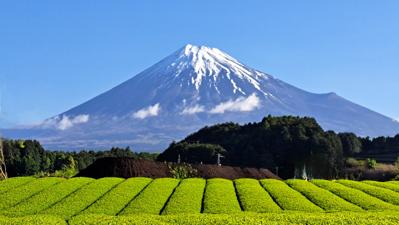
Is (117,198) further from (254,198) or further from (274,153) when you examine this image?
(274,153)

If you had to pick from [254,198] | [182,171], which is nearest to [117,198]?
[254,198]

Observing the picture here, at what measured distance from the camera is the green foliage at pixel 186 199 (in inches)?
774

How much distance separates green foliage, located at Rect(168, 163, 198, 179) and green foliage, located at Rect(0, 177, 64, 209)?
896cm

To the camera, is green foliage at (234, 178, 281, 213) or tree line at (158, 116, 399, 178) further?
tree line at (158, 116, 399, 178)

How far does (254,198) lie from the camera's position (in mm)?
→ 22219

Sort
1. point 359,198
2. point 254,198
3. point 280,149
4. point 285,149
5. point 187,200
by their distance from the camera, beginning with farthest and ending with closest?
point 280,149, point 285,149, point 359,198, point 254,198, point 187,200

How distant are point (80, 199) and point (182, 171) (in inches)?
565

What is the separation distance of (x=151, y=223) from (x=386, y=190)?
547 inches

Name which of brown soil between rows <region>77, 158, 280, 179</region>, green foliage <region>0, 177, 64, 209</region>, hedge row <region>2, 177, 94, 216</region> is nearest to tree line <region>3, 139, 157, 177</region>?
brown soil between rows <region>77, 158, 280, 179</region>

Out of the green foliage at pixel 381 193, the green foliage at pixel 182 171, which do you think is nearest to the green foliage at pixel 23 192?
the green foliage at pixel 182 171

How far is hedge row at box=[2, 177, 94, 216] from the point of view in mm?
19906

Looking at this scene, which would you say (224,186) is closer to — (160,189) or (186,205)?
(160,189)

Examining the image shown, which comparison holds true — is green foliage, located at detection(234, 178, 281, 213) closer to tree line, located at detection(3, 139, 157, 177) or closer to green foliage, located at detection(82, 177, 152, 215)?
green foliage, located at detection(82, 177, 152, 215)

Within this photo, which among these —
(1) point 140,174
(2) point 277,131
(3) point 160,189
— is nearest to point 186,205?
(3) point 160,189
